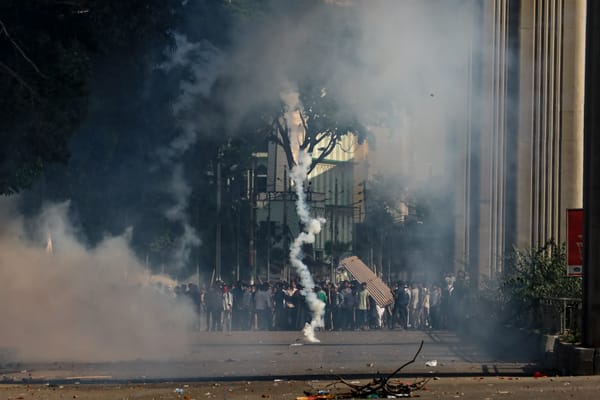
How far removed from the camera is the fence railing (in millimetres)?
21781

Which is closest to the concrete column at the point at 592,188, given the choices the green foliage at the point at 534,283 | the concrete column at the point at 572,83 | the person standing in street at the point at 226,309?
the green foliage at the point at 534,283

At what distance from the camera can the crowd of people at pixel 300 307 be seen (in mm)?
36688

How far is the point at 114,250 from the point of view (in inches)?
1371

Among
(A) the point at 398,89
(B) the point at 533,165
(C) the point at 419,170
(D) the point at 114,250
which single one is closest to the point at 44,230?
(D) the point at 114,250

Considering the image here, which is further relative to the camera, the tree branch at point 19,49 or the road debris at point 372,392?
the tree branch at point 19,49

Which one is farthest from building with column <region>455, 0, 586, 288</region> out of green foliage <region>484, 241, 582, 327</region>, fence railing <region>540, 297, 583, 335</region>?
fence railing <region>540, 297, 583, 335</region>

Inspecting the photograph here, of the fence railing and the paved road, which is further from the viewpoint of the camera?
the fence railing

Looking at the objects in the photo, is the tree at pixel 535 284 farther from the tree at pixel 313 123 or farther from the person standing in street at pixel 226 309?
the person standing in street at pixel 226 309

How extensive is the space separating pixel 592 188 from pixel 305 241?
70.2ft

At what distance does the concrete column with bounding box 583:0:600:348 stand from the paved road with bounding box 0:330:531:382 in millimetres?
1926

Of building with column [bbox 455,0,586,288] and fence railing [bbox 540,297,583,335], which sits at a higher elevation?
building with column [bbox 455,0,586,288]

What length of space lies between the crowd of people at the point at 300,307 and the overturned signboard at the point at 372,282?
33cm

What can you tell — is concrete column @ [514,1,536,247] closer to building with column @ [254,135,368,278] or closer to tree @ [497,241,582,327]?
tree @ [497,241,582,327]

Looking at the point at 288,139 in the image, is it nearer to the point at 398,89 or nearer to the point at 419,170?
the point at 398,89
